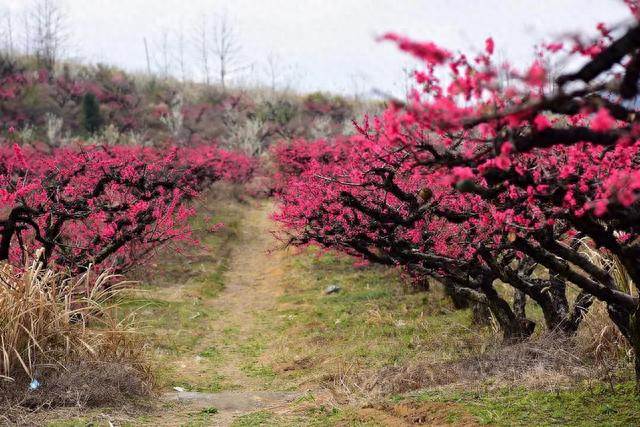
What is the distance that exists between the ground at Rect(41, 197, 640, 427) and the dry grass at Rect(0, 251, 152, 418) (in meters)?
0.26

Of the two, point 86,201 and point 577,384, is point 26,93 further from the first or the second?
point 577,384

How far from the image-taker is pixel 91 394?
5438mm

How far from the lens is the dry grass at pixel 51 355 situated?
527 centimetres

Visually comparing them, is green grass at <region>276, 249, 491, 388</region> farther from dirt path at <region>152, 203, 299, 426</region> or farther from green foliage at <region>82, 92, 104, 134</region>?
green foliage at <region>82, 92, 104, 134</region>

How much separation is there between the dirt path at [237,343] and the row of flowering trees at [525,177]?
2.35 meters

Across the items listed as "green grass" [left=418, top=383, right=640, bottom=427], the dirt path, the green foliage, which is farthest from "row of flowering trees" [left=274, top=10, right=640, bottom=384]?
the green foliage

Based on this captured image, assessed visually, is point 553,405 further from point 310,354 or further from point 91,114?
point 91,114

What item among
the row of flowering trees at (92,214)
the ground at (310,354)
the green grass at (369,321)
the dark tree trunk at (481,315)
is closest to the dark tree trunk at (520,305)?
the ground at (310,354)

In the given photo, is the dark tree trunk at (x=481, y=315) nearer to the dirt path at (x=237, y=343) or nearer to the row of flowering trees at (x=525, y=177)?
the row of flowering trees at (x=525, y=177)

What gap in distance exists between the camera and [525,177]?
3264 millimetres

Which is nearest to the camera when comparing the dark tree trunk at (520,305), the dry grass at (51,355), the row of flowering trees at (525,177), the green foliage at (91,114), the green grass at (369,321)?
the row of flowering trees at (525,177)

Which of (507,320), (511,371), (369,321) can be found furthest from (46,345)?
(369,321)

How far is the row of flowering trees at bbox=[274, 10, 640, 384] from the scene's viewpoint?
230cm

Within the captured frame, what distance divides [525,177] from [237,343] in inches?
310
